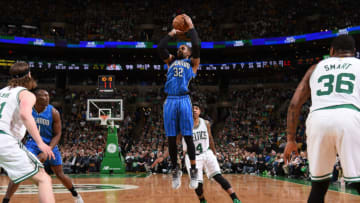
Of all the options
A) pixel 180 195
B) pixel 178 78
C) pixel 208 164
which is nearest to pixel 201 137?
pixel 208 164

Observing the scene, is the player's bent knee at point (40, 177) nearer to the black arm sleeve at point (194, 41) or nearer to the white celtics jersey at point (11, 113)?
the white celtics jersey at point (11, 113)

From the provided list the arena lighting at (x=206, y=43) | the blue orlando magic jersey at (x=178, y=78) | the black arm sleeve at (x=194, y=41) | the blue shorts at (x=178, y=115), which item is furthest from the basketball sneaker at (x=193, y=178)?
the arena lighting at (x=206, y=43)

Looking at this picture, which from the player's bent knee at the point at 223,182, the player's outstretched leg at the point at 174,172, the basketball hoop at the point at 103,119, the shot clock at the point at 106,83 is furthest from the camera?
the basketball hoop at the point at 103,119

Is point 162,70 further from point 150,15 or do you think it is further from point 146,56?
point 150,15

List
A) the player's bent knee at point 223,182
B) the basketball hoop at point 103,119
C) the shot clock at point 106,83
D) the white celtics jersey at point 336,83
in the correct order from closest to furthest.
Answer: the white celtics jersey at point 336,83 < the player's bent knee at point 223,182 < the shot clock at point 106,83 < the basketball hoop at point 103,119

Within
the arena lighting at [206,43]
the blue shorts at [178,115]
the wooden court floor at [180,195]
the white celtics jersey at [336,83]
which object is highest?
the arena lighting at [206,43]

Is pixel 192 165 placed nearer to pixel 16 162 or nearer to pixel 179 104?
pixel 179 104

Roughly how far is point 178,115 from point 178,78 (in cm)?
57

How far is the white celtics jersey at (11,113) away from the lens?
4078mm

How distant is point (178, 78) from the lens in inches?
235

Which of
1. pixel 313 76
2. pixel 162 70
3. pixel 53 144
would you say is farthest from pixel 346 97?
pixel 162 70

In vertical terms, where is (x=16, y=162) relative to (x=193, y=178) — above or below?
above

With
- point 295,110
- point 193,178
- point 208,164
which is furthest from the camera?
point 208,164

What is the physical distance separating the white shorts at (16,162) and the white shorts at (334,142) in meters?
2.77
